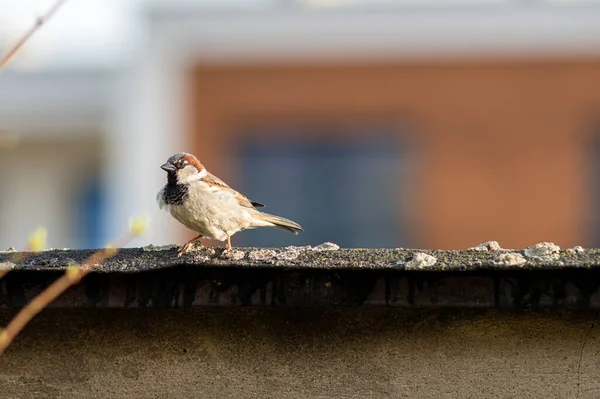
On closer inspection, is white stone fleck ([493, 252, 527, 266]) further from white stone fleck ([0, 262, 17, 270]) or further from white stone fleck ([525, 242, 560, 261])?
white stone fleck ([0, 262, 17, 270])

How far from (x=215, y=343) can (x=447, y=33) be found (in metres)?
14.5

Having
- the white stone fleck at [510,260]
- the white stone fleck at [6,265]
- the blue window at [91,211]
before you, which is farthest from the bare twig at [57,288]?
the blue window at [91,211]

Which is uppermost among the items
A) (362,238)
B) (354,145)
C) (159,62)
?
A: (159,62)

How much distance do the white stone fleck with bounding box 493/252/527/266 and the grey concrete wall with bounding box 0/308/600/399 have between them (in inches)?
7.1

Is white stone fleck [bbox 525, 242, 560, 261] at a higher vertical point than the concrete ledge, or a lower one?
higher

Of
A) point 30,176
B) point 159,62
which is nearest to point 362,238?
point 159,62

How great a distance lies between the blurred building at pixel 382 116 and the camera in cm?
1636

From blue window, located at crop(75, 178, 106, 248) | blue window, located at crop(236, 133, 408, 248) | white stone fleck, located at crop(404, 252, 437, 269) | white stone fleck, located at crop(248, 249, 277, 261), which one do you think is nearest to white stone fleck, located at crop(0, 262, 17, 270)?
white stone fleck, located at crop(248, 249, 277, 261)

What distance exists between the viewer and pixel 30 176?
2081 centimetres

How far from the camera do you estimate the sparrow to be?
14.0ft

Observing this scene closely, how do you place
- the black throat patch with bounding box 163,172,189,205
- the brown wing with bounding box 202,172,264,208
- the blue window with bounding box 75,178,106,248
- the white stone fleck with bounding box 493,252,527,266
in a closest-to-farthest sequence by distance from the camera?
the white stone fleck with bounding box 493,252,527,266
the black throat patch with bounding box 163,172,189,205
the brown wing with bounding box 202,172,264,208
the blue window with bounding box 75,178,106,248

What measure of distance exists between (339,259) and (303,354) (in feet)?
0.89

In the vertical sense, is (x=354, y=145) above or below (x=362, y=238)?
above

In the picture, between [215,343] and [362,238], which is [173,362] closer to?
[215,343]
